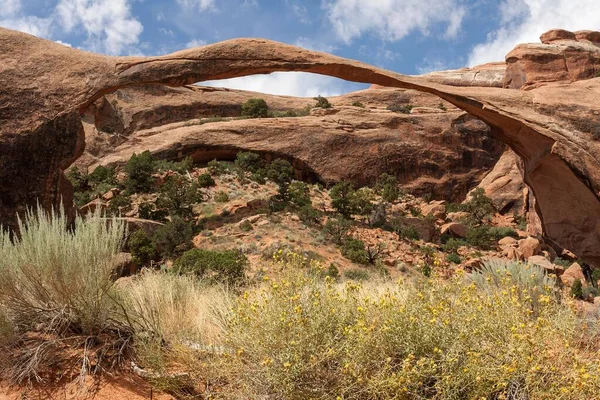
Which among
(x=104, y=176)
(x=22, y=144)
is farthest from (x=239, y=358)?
(x=104, y=176)

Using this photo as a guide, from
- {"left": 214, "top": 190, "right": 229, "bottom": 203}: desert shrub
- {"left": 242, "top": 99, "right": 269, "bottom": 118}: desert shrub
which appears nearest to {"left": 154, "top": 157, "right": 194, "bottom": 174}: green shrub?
{"left": 214, "top": 190, "right": 229, "bottom": 203}: desert shrub

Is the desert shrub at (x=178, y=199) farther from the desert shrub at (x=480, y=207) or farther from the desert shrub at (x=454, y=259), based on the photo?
the desert shrub at (x=480, y=207)

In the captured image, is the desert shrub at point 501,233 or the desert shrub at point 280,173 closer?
the desert shrub at point 501,233

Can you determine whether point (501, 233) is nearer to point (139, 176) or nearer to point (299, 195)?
point (299, 195)

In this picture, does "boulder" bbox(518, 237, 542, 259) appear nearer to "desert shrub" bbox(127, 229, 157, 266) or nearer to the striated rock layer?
the striated rock layer

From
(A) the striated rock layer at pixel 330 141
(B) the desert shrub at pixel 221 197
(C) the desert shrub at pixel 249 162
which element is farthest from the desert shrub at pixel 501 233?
(B) the desert shrub at pixel 221 197

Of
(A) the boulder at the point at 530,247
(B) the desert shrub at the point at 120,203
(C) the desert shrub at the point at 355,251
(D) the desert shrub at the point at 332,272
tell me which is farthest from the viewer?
(B) the desert shrub at the point at 120,203

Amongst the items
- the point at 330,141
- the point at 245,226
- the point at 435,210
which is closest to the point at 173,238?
the point at 245,226
